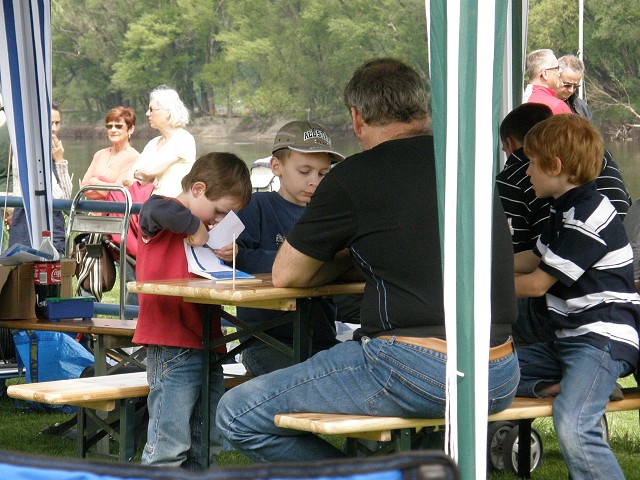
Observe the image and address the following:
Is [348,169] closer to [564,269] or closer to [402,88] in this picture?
[402,88]

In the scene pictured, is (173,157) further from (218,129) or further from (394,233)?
(218,129)

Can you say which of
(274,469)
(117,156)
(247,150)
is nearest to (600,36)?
(247,150)

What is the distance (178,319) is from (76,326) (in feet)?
3.41

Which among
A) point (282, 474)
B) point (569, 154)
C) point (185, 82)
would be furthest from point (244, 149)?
point (282, 474)

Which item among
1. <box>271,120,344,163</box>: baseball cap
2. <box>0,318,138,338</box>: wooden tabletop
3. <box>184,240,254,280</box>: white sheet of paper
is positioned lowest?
<box>0,318,138,338</box>: wooden tabletop

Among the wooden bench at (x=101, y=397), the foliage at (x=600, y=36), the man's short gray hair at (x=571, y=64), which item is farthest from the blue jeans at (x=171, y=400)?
the foliage at (x=600, y=36)

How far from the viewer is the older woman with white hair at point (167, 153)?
801cm

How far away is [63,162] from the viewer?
841 cm

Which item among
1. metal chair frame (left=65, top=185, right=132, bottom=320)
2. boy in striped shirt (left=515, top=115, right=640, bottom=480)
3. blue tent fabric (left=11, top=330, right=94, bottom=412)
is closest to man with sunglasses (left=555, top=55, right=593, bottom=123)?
metal chair frame (left=65, top=185, right=132, bottom=320)

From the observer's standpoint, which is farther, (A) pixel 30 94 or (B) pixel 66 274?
(A) pixel 30 94

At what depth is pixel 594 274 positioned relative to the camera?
3363mm

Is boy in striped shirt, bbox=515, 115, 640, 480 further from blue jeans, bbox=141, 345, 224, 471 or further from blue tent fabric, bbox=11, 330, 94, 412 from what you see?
blue tent fabric, bbox=11, 330, 94, 412

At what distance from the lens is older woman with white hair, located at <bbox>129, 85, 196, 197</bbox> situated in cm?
801

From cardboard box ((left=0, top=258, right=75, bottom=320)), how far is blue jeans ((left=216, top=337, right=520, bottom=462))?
178 centimetres
